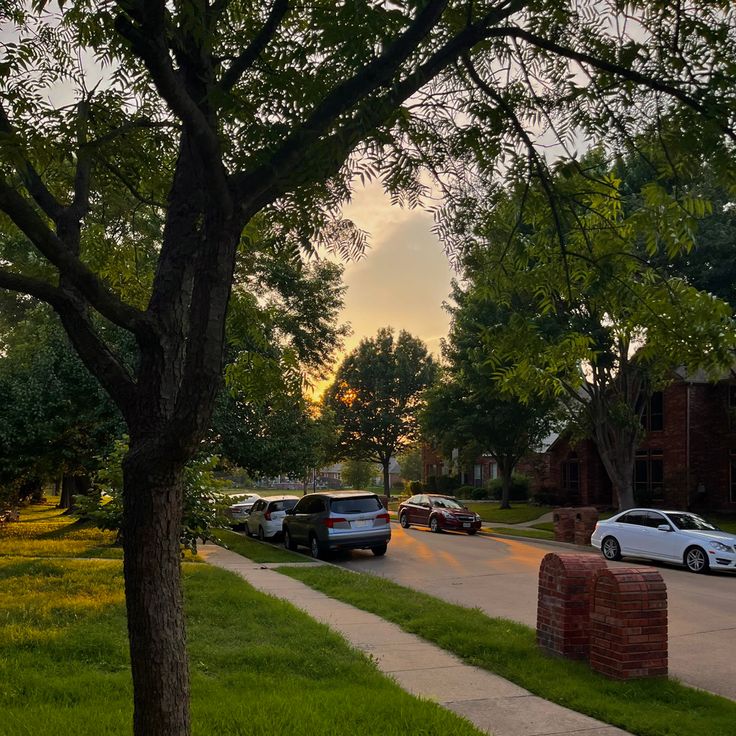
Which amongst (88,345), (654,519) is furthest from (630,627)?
(654,519)

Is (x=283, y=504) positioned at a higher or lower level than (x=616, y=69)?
lower

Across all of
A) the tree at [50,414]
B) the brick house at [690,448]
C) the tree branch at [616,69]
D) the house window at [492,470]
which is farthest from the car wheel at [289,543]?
the house window at [492,470]

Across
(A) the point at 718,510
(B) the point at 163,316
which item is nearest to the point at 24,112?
(B) the point at 163,316

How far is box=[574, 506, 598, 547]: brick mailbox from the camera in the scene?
78.4ft

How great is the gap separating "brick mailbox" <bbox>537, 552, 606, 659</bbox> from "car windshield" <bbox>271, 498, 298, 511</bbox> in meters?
17.1

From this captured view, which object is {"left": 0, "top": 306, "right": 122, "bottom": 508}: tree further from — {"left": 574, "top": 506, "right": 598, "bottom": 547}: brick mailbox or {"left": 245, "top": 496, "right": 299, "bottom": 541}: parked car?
{"left": 574, "top": 506, "right": 598, "bottom": 547}: brick mailbox

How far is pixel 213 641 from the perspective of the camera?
805 cm

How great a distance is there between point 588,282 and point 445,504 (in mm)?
24742

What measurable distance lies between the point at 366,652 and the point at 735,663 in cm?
401

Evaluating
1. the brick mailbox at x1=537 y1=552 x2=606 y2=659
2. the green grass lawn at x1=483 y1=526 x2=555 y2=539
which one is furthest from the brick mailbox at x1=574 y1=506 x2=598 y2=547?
the brick mailbox at x1=537 y1=552 x2=606 y2=659

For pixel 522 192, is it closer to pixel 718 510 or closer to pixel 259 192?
pixel 259 192

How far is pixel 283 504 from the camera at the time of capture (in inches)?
974

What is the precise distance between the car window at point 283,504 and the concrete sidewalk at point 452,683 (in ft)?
43.4

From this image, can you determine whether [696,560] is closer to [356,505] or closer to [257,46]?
[356,505]
